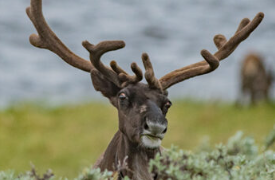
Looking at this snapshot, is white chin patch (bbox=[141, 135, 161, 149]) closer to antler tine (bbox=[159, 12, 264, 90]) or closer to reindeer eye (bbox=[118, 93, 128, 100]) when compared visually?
reindeer eye (bbox=[118, 93, 128, 100])

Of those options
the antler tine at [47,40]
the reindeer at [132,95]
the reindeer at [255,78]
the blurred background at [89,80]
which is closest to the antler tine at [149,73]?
the reindeer at [132,95]

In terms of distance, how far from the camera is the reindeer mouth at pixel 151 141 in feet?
14.9

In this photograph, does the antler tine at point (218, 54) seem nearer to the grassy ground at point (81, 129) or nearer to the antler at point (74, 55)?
the antler at point (74, 55)

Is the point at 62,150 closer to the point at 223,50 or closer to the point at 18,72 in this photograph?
the point at 223,50

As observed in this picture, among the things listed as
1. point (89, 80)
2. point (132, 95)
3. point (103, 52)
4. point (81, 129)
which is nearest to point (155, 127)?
point (132, 95)

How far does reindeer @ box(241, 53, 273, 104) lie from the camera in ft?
51.6

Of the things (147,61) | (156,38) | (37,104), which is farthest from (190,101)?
(147,61)

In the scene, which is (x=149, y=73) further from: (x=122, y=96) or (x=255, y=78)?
(x=255, y=78)

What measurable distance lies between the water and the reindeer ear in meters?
8.38

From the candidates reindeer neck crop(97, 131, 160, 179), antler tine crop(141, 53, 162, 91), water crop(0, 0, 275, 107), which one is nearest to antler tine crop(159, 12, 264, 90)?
antler tine crop(141, 53, 162, 91)

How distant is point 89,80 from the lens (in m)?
17.2

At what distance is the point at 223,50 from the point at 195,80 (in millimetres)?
11158

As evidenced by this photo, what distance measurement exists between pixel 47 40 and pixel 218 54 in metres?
1.42

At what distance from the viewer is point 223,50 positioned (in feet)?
18.0
